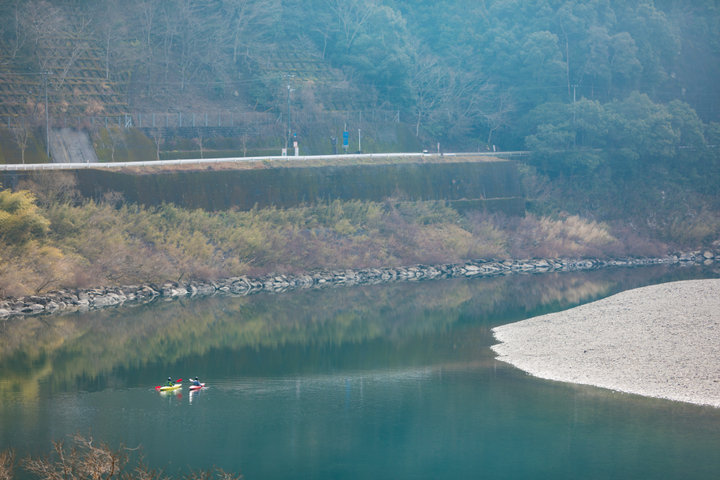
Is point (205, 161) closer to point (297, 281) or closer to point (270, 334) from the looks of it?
point (297, 281)

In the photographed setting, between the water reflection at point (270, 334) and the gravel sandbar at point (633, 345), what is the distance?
6.08ft

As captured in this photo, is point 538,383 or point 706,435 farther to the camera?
point 538,383

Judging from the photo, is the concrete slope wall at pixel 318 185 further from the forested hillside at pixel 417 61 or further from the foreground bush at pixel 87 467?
the foreground bush at pixel 87 467

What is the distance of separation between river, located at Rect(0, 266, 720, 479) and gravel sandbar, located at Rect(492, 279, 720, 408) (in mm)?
868

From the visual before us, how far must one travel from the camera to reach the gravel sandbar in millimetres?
25250

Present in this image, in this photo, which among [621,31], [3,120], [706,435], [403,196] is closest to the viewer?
[706,435]

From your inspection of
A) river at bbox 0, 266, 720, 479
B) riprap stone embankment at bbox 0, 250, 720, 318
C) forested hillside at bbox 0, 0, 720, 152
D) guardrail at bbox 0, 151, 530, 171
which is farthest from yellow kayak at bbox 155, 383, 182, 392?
forested hillside at bbox 0, 0, 720, 152

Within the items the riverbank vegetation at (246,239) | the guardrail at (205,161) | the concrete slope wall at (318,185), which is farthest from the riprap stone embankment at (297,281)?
the guardrail at (205,161)

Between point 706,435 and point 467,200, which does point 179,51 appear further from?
point 706,435

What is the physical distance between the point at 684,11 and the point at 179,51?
4430 cm

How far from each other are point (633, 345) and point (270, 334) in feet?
42.3

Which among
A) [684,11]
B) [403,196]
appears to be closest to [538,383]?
[403,196]

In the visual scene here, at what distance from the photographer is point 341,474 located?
19.3 metres

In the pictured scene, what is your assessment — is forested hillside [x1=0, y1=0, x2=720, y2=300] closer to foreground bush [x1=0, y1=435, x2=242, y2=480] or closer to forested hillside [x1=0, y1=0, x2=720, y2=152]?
forested hillside [x1=0, y1=0, x2=720, y2=152]
